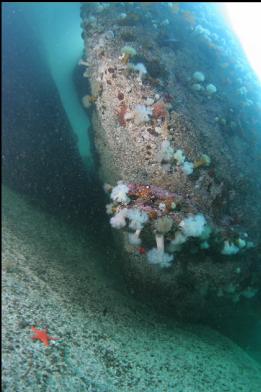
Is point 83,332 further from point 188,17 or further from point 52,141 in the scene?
point 188,17

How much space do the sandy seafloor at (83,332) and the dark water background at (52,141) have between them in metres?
0.36

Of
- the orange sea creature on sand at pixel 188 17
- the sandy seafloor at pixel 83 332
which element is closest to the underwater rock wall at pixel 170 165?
the sandy seafloor at pixel 83 332

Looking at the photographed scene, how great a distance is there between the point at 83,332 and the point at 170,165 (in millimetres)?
3276

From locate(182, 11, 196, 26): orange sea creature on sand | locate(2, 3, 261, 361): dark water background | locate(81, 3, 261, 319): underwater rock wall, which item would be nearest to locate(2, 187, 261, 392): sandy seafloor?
locate(2, 3, 261, 361): dark water background

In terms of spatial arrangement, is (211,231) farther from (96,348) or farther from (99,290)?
(96,348)

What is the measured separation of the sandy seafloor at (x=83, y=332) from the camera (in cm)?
389

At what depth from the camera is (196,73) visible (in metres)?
7.10

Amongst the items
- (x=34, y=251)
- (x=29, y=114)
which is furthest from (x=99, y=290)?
(x=29, y=114)

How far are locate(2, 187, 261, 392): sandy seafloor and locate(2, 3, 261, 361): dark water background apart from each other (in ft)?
1.18

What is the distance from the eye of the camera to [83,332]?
15.4 ft

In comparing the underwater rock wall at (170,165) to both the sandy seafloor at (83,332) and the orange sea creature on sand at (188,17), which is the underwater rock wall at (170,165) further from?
the orange sea creature on sand at (188,17)

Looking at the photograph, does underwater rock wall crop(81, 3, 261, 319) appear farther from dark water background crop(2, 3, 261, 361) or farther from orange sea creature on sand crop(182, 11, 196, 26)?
orange sea creature on sand crop(182, 11, 196, 26)

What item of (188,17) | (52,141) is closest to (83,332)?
(52,141)

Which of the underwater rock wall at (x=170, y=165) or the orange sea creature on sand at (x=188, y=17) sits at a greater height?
the orange sea creature on sand at (x=188, y=17)
